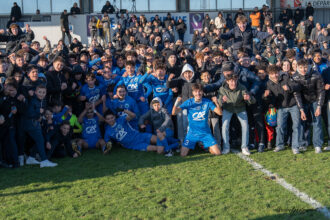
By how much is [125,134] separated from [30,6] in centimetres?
2079

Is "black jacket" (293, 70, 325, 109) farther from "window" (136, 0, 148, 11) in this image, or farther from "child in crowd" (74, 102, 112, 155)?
"window" (136, 0, 148, 11)

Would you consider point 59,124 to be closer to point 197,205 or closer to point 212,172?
point 212,172

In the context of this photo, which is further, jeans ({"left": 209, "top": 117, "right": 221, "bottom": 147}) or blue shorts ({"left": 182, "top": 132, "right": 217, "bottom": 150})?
→ jeans ({"left": 209, "top": 117, "right": 221, "bottom": 147})

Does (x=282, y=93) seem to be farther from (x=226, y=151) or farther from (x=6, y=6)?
(x=6, y=6)

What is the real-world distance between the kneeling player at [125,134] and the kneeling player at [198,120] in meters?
0.81

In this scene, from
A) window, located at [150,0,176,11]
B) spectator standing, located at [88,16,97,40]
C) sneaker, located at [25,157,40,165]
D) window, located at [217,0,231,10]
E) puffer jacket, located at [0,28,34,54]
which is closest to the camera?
sneaker, located at [25,157,40,165]

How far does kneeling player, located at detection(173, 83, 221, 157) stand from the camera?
24.6 ft

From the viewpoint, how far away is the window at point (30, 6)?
25.9 meters

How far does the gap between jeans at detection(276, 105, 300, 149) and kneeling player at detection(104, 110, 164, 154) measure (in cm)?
244

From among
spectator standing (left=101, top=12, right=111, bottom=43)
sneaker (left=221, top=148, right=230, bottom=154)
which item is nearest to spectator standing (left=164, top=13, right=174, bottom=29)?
spectator standing (left=101, top=12, right=111, bottom=43)

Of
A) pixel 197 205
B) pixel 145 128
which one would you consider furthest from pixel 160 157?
pixel 197 205

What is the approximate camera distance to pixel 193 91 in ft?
24.7

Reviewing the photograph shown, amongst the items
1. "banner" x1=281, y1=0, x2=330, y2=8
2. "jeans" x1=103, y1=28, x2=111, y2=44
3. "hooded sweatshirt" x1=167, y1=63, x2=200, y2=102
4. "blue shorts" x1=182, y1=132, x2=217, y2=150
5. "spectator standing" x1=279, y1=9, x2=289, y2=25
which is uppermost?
"banner" x1=281, y1=0, x2=330, y2=8

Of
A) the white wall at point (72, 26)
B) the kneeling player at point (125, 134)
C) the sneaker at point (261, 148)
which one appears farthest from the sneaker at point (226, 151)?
the white wall at point (72, 26)
